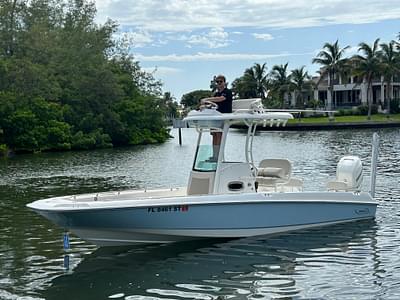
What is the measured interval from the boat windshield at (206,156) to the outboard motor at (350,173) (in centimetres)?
346

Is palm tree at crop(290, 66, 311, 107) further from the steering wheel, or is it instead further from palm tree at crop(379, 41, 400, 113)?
the steering wheel

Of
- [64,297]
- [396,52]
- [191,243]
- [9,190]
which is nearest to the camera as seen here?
[64,297]

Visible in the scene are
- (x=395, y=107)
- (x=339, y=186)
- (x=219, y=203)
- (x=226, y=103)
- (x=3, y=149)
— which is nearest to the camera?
(x=219, y=203)

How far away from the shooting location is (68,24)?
232 ft

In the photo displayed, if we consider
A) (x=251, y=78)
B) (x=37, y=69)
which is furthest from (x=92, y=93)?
(x=251, y=78)

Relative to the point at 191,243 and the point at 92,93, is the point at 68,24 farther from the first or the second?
the point at 191,243

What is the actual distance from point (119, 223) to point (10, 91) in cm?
4433

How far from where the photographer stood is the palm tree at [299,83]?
110 metres

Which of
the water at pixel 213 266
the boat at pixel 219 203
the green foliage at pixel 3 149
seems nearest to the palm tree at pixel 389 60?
the green foliage at pixel 3 149

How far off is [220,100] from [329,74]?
9223 cm

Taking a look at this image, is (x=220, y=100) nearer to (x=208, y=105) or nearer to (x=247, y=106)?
(x=208, y=105)

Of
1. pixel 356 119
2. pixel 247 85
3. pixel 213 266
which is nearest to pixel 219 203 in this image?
pixel 213 266

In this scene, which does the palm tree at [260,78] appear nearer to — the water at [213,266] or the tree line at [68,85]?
the tree line at [68,85]

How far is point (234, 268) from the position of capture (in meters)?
12.3
